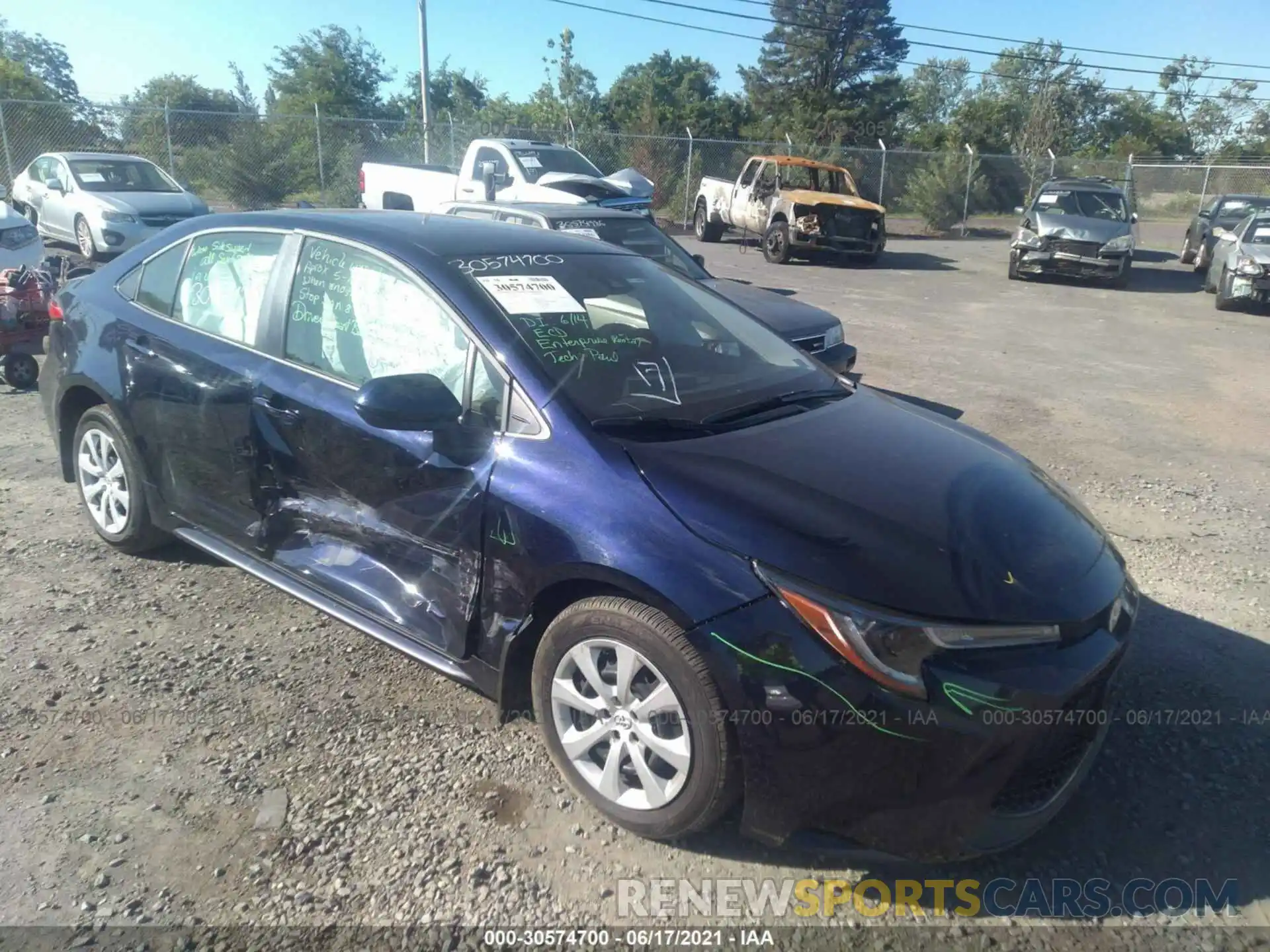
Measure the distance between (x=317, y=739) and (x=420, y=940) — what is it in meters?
0.99

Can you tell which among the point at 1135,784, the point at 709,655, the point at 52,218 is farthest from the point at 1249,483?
the point at 52,218

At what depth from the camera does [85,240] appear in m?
14.5

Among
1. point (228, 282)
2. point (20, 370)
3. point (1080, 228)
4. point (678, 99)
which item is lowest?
point (20, 370)

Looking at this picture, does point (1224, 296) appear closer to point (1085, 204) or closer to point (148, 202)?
point (1085, 204)

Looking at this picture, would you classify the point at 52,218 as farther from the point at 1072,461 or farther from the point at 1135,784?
the point at 1135,784

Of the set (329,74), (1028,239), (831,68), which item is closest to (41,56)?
(329,74)

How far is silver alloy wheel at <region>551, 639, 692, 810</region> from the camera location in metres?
2.62

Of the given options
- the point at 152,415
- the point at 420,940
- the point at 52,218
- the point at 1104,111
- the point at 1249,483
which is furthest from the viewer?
the point at 1104,111

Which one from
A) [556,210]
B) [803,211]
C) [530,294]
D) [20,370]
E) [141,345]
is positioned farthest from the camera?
[803,211]

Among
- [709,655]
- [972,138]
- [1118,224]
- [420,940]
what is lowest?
[420,940]

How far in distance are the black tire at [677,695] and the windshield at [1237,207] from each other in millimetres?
19462

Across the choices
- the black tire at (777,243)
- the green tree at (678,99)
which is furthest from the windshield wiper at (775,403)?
the green tree at (678,99)

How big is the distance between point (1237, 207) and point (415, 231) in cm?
1937

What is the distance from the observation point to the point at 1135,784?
3.07 m
